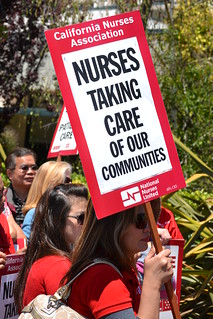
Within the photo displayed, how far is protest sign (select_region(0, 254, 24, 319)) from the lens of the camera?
4371 millimetres

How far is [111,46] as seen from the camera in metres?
3.48

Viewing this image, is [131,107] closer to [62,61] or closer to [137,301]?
[62,61]

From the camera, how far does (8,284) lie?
14.5ft

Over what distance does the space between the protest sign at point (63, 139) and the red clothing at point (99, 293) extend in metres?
4.27

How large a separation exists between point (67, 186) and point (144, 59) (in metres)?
0.88

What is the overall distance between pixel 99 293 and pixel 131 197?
549 millimetres

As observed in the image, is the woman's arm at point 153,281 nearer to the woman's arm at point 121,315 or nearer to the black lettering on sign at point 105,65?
the woman's arm at point 121,315

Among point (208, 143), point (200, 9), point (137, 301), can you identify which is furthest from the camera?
point (200, 9)

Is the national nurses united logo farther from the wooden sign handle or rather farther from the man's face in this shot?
the man's face

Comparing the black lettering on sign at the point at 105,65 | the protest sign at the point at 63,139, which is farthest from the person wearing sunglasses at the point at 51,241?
the protest sign at the point at 63,139

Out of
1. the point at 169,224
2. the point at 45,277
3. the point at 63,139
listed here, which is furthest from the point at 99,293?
the point at 63,139

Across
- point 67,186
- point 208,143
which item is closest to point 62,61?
point 67,186

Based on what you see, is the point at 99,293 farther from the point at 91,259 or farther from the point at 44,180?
the point at 44,180

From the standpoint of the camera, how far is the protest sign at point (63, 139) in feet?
23.9
